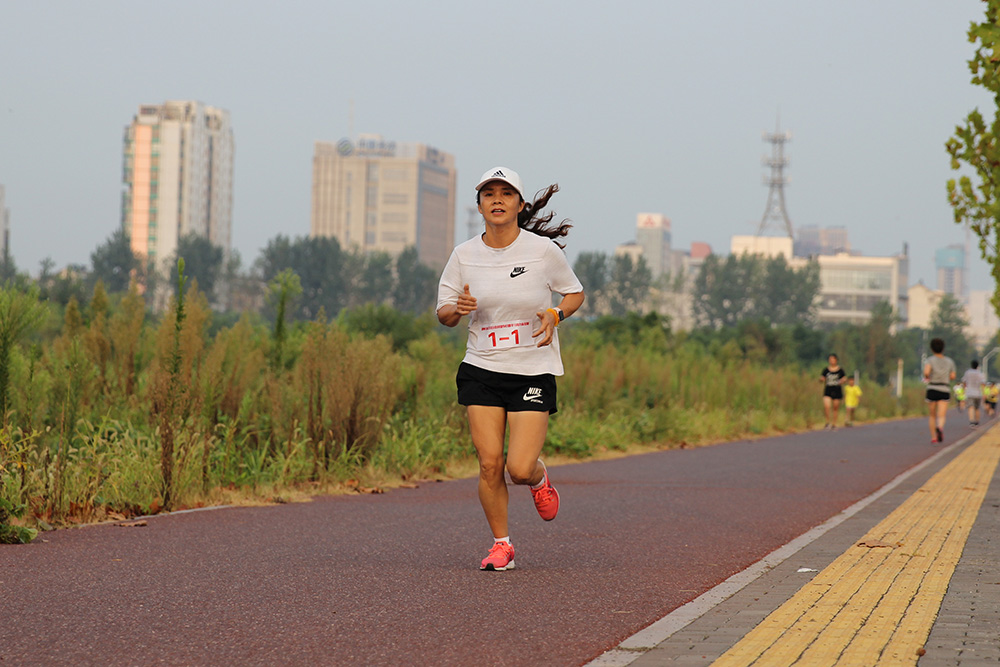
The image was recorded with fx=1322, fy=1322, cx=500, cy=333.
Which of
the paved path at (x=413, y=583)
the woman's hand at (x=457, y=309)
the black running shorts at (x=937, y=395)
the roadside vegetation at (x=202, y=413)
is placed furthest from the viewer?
the black running shorts at (x=937, y=395)

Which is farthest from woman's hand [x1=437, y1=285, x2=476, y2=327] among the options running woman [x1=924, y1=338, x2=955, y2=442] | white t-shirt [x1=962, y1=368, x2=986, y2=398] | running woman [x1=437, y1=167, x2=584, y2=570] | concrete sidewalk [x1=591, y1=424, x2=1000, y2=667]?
white t-shirt [x1=962, y1=368, x2=986, y2=398]

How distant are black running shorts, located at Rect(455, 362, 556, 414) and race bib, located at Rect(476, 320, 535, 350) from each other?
14 centimetres

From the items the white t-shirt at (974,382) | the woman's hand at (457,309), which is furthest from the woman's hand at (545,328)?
the white t-shirt at (974,382)

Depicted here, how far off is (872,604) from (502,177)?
8.94ft

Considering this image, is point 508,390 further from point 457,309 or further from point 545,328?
point 457,309

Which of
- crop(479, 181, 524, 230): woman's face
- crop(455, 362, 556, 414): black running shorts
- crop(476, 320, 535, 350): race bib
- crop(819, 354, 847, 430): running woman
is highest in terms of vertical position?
crop(479, 181, 524, 230): woman's face

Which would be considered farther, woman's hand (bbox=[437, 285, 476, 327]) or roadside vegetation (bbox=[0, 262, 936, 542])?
roadside vegetation (bbox=[0, 262, 936, 542])

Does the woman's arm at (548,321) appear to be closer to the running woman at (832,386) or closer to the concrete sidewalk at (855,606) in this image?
the concrete sidewalk at (855,606)

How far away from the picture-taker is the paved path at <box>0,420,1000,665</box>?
4.83 meters

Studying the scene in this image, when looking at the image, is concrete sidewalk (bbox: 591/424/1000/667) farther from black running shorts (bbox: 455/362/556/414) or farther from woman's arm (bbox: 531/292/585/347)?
woman's arm (bbox: 531/292/585/347)

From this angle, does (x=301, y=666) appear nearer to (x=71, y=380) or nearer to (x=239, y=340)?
(x=71, y=380)

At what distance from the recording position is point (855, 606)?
5.64 meters

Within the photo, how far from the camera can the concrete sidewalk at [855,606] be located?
15.3ft

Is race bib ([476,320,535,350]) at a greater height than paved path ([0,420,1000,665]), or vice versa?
race bib ([476,320,535,350])
